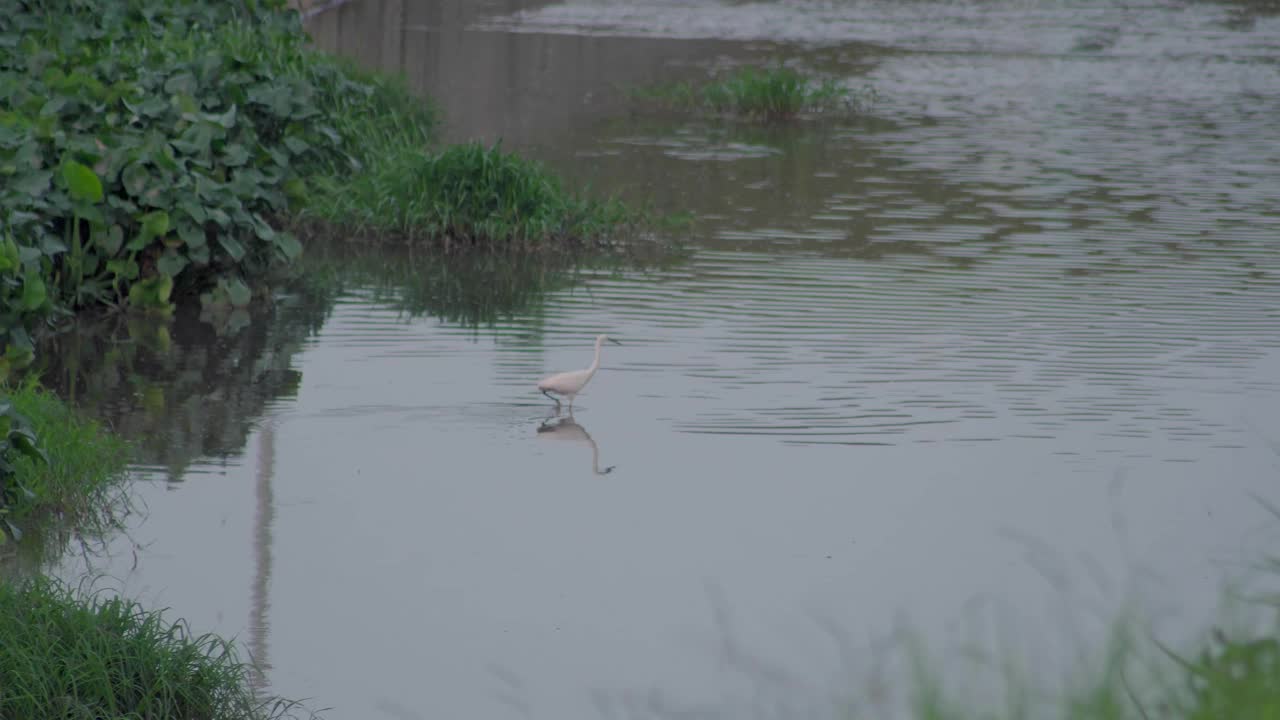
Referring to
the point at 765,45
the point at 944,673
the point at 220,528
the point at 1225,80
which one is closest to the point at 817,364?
the point at 220,528

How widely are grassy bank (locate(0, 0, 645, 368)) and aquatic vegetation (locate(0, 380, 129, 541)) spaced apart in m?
0.92

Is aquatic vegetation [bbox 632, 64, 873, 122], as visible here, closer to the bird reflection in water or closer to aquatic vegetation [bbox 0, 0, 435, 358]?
aquatic vegetation [bbox 0, 0, 435, 358]

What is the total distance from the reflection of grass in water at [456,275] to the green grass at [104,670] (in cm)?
586

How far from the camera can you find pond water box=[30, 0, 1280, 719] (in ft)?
19.9

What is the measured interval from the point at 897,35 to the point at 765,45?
3673 mm

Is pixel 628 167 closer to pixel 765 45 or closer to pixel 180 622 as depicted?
pixel 180 622

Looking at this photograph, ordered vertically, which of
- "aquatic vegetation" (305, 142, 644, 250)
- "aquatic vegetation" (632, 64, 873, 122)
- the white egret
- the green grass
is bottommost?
the green grass

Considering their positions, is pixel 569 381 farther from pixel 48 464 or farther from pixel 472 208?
pixel 472 208

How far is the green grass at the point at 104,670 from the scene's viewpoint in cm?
499

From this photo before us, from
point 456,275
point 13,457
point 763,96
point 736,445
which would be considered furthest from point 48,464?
point 763,96

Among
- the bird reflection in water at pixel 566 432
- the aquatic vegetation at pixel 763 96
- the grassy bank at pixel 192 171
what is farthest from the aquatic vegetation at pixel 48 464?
the aquatic vegetation at pixel 763 96

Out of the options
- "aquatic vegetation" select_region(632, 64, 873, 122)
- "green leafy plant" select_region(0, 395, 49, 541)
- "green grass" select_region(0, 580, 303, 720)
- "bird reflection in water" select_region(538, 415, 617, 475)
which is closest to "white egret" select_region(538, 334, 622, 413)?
"bird reflection in water" select_region(538, 415, 617, 475)

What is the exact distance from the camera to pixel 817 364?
980cm

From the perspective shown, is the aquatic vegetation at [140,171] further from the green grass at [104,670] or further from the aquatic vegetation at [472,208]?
the green grass at [104,670]
